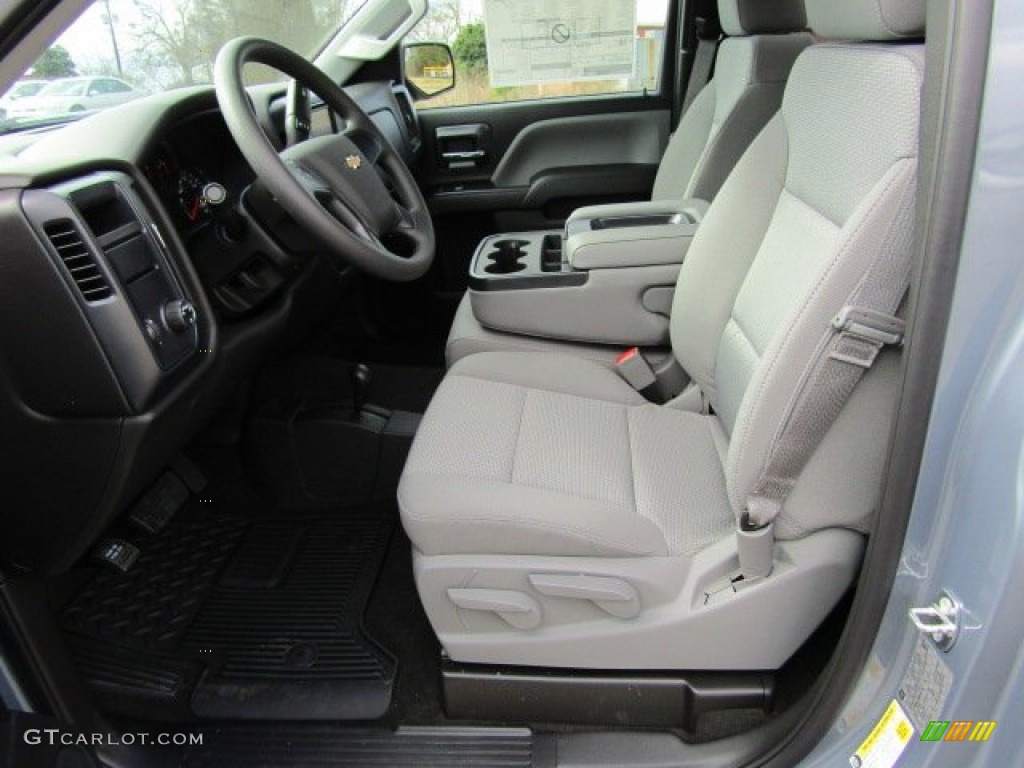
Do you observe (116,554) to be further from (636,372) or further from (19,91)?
(636,372)

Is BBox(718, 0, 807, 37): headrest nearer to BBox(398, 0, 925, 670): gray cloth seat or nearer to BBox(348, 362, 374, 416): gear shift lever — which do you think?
BBox(398, 0, 925, 670): gray cloth seat

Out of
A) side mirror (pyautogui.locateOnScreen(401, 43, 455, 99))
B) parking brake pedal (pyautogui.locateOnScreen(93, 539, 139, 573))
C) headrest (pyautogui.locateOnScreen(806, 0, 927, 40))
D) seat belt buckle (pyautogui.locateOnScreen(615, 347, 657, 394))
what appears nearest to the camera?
headrest (pyautogui.locateOnScreen(806, 0, 927, 40))

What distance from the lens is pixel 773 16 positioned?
1894 millimetres

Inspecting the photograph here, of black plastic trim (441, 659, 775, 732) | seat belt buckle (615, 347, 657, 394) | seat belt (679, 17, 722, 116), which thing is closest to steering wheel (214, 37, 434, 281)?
seat belt buckle (615, 347, 657, 394)

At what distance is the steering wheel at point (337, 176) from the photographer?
1166 mm

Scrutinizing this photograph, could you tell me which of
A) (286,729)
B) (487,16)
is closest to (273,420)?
(286,729)

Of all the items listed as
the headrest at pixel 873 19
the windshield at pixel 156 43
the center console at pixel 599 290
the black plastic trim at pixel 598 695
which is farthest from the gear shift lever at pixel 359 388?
the headrest at pixel 873 19

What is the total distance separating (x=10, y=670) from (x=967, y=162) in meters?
1.31

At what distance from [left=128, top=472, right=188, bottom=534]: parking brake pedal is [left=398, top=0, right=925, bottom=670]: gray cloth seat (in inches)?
26.3

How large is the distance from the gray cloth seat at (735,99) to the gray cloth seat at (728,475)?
492 millimetres

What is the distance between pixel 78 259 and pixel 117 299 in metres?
0.07

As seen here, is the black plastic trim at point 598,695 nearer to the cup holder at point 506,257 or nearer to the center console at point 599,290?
the center console at point 599,290

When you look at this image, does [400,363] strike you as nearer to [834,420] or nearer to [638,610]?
[638,610]

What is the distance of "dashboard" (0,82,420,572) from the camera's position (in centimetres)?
102
